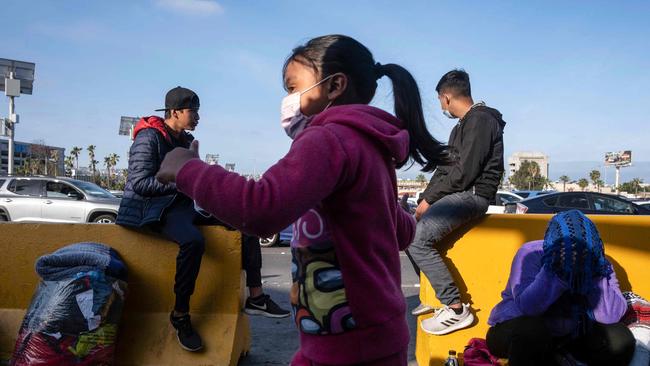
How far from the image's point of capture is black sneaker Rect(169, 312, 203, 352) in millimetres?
3396

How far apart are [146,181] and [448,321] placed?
2.23 m

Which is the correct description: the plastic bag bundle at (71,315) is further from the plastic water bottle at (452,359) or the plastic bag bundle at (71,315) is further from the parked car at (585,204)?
the parked car at (585,204)

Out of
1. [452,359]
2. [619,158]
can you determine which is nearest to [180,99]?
[452,359]

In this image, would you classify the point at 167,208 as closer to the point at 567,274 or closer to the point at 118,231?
the point at 118,231

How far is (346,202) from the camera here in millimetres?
1332

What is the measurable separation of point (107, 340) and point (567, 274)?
2.75 meters

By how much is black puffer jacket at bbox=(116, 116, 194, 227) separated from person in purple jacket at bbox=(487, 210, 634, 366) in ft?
7.58

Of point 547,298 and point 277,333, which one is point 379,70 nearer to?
point 547,298

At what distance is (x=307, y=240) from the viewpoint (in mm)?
1399

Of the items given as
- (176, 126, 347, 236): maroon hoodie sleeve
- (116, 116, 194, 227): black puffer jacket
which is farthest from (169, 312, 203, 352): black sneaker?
(176, 126, 347, 236): maroon hoodie sleeve

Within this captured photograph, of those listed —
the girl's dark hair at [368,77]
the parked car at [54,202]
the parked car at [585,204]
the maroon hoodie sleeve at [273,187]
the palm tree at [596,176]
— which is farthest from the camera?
the palm tree at [596,176]

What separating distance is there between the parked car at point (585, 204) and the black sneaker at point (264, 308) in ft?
32.9

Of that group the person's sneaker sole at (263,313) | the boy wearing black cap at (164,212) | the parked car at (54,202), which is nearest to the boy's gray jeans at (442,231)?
the person's sneaker sole at (263,313)

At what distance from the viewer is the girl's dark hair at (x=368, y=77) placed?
61.8 inches
